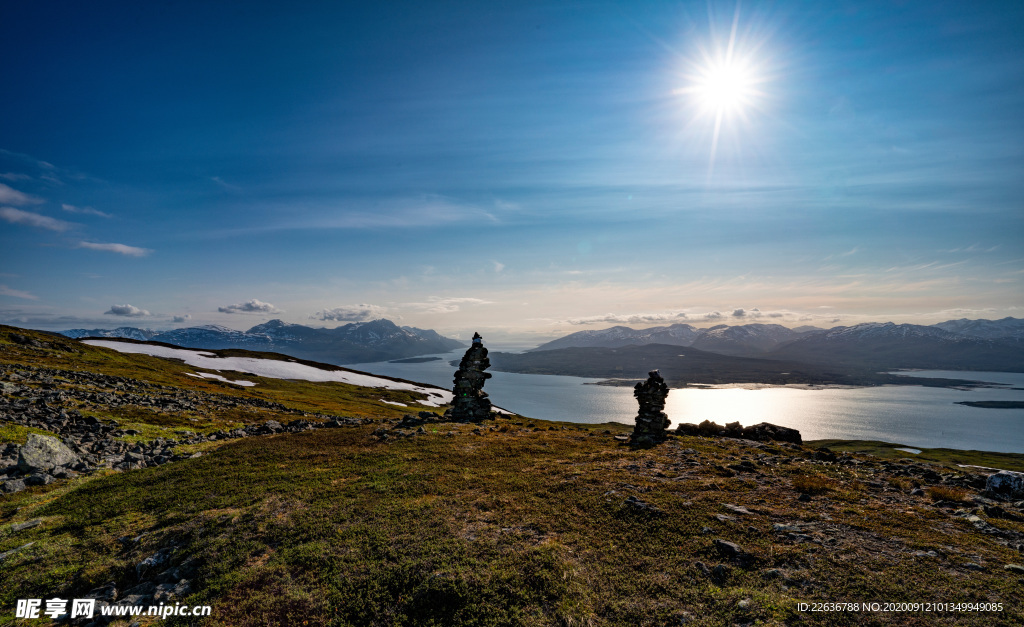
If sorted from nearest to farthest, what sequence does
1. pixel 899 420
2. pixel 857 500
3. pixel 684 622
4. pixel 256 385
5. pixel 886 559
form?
pixel 684 622
pixel 886 559
pixel 857 500
pixel 256 385
pixel 899 420

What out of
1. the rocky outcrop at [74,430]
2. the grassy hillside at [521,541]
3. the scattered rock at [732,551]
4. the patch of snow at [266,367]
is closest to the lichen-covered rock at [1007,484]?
the grassy hillside at [521,541]

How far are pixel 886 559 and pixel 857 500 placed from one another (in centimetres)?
631

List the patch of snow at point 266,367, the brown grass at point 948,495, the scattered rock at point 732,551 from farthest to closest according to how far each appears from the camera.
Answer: the patch of snow at point 266,367
the brown grass at point 948,495
the scattered rock at point 732,551

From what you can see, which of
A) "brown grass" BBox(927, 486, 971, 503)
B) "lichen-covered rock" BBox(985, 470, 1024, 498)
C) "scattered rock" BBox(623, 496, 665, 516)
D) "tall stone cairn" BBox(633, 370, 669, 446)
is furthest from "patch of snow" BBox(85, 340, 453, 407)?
"lichen-covered rock" BBox(985, 470, 1024, 498)

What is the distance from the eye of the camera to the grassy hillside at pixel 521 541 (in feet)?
32.7

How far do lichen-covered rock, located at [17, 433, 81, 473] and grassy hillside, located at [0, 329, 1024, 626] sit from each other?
237 centimetres

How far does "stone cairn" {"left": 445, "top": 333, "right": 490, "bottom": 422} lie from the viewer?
4325 cm

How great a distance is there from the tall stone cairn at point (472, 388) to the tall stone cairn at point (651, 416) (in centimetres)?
1765

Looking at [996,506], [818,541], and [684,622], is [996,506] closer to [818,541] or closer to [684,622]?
[818,541]

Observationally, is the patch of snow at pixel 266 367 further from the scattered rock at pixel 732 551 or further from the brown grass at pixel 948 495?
the scattered rock at pixel 732 551


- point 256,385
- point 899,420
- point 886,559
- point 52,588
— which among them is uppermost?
point 886,559

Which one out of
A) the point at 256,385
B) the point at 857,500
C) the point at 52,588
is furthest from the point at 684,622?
the point at 256,385

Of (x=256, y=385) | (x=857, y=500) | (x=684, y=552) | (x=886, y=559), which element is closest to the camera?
(x=886, y=559)

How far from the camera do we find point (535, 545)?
1277cm
